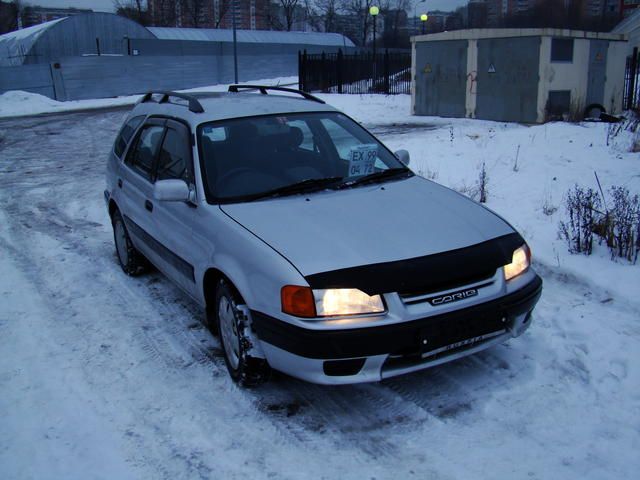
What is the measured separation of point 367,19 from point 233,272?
75850mm

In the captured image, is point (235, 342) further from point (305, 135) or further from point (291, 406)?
point (305, 135)

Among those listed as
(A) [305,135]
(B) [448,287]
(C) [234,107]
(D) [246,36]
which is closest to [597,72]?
(A) [305,135]

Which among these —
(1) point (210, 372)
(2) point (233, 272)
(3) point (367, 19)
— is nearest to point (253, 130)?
(2) point (233, 272)

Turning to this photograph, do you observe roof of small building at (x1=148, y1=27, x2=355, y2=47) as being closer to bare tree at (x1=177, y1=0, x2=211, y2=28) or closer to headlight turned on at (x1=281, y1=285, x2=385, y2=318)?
bare tree at (x1=177, y1=0, x2=211, y2=28)

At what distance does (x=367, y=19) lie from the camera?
244ft

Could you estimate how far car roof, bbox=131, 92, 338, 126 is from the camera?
460cm

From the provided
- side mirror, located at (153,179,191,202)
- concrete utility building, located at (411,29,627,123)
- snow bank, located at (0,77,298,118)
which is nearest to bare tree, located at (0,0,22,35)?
snow bank, located at (0,77,298,118)

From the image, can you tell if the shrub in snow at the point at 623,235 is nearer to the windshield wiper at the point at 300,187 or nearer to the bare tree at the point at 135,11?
the windshield wiper at the point at 300,187

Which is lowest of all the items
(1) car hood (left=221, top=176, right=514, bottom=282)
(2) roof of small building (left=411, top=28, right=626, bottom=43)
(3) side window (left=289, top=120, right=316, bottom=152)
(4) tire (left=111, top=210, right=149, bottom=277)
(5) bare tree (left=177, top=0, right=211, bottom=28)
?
(4) tire (left=111, top=210, right=149, bottom=277)

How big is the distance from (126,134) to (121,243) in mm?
1051

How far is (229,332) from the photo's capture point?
12.5 ft

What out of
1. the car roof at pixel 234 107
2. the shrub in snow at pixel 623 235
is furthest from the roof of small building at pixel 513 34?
the car roof at pixel 234 107

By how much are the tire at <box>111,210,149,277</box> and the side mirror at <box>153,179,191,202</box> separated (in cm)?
175

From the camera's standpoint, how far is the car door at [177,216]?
13.8 feet
